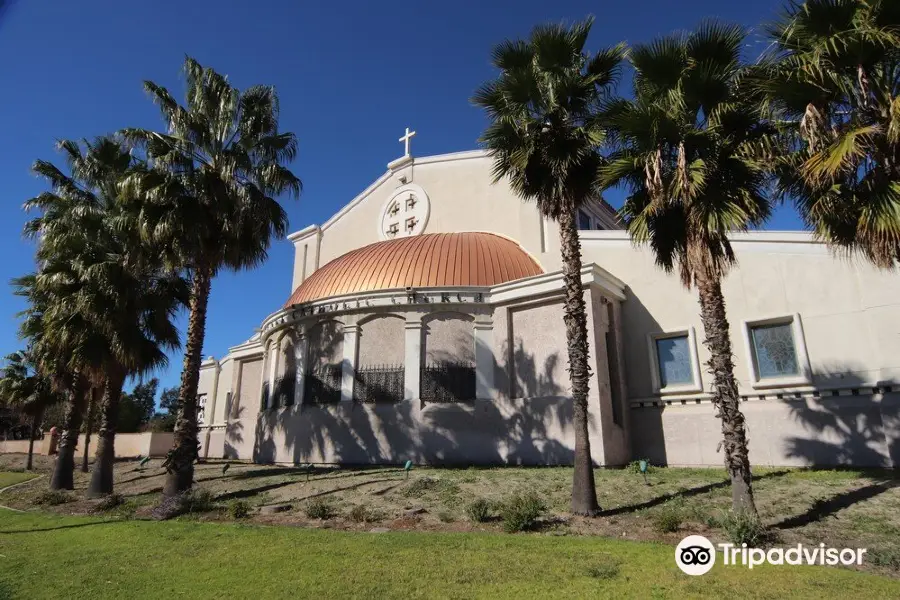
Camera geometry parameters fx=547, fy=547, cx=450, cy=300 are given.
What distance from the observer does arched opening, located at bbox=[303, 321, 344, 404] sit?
68.1 feet

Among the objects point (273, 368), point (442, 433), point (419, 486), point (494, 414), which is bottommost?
point (419, 486)

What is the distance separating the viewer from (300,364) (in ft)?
72.1

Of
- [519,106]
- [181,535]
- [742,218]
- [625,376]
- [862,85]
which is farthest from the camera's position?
[625,376]

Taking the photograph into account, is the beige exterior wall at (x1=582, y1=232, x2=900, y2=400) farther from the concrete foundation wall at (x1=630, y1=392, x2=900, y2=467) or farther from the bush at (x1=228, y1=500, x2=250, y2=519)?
the bush at (x1=228, y1=500, x2=250, y2=519)

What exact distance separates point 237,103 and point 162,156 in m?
2.61

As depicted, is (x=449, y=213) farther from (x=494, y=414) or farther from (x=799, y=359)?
(x=799, y=359)

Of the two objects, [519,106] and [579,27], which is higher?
[579,27]

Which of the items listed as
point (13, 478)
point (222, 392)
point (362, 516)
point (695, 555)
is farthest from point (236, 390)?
point (695, 555)

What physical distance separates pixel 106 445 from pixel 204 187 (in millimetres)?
8341

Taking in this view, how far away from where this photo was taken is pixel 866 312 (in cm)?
1547

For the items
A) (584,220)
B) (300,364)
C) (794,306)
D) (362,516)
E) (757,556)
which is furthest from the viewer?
(584,220)

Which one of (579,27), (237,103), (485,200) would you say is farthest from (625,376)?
(237,103)

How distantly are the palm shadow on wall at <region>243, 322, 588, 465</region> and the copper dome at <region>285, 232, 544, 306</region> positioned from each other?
10.1 ft

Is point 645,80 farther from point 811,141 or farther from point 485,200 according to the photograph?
point 485,200
